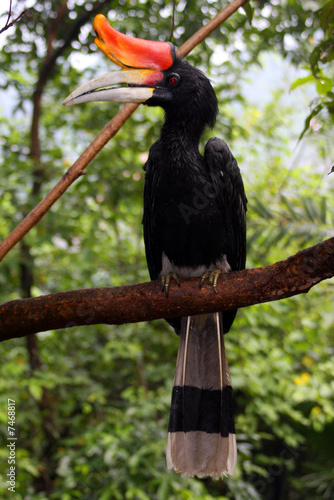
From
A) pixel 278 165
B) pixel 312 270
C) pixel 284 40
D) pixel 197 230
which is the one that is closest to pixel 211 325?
pixel 197 230

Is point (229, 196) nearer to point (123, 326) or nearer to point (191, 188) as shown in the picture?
point (191, 188)

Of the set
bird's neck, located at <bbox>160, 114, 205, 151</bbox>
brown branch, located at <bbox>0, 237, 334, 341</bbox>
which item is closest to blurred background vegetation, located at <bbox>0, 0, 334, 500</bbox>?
bird's neck, located at <bbox>160, 114, 205, 151</bbox>

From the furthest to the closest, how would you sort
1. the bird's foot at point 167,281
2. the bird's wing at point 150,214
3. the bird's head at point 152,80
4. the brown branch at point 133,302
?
1. the bird's wing at point 150,214
2. the bird's head at point 152,80
3. the bird's foot at point 167,281
4. the brown branch at point 133,302

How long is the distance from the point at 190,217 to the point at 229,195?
0.62 ft

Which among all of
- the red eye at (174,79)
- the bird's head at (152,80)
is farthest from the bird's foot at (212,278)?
the red eye at (174,79)

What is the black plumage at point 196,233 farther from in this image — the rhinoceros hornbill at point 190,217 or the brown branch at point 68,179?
the brown branch at point 68,179

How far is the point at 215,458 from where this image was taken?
1622 mm

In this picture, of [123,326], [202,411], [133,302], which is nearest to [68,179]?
[133,302]

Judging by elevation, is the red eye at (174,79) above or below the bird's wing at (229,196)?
above

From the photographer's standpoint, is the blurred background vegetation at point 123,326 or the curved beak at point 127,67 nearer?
the curved beak at point 127,67

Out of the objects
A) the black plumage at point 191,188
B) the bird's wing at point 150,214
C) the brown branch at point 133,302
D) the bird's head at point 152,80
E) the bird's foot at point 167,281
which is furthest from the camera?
the bird's wing at point 150,214

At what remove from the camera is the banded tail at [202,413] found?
1618 mm

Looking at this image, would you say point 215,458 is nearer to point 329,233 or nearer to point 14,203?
point 329,233

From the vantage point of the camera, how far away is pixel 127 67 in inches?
67.5
